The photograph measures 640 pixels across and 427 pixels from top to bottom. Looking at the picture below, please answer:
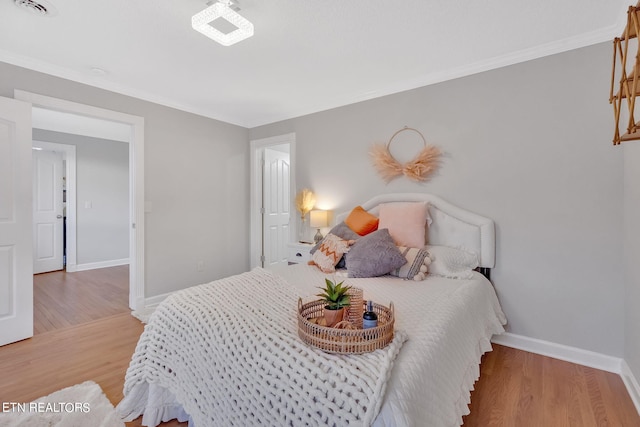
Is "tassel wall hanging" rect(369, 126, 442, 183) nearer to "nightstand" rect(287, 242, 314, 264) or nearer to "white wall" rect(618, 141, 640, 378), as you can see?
"nightstand" rect(287, 242, 314, 264)

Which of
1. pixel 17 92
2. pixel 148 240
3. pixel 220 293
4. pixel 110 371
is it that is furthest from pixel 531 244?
pixel 17 92

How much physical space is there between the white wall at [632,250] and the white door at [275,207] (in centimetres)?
346

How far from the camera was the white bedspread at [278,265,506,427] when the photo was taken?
3.28 ft

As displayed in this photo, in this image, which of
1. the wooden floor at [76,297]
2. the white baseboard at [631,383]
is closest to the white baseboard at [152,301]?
the wooden floor at [76,297]

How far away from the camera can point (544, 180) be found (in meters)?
2.33

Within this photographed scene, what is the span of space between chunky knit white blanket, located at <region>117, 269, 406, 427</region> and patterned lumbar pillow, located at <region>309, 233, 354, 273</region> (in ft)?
2.05

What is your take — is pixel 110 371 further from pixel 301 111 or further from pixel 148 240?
pixel 301 111

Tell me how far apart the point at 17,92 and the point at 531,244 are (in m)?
4.38

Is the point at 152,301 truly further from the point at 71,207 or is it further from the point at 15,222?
the point at 71,207

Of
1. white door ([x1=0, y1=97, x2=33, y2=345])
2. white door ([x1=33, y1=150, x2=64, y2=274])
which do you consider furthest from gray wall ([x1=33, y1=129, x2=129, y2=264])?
white door ([x1=0, y1=97, x2=33, y2=345])

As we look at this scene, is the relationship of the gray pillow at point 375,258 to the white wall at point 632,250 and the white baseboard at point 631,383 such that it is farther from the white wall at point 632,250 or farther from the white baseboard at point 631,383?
the white baseboard at point 631,383

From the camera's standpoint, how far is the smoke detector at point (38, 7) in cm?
184

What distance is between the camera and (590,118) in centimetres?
218

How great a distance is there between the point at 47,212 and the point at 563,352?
279 inches
